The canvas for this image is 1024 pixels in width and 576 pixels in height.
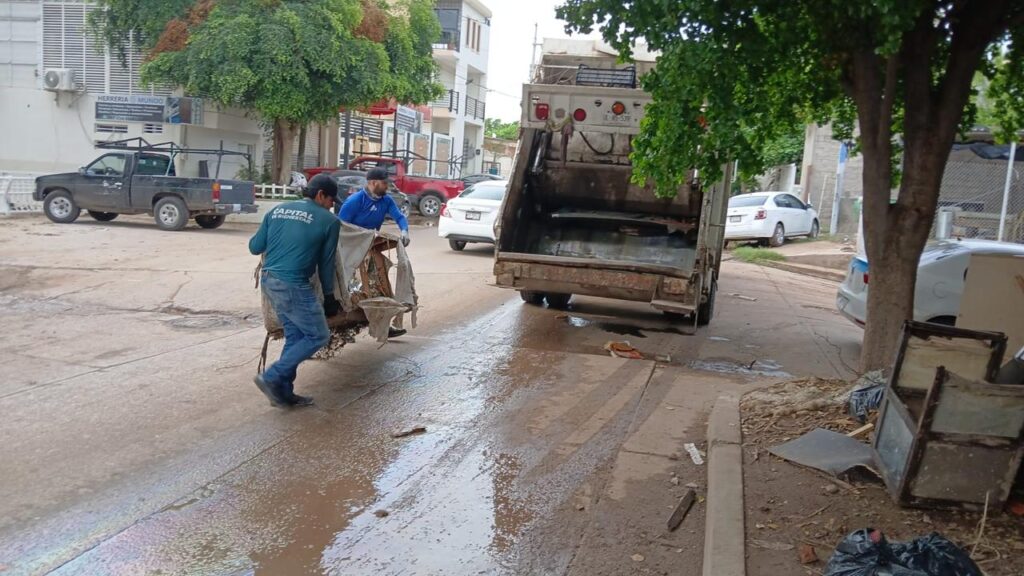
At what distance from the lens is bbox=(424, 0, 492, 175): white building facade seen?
42844mm

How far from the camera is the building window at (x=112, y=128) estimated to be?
2580 centimetres

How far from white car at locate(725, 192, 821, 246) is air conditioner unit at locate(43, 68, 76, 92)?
64.6 ft

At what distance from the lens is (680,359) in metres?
8.48

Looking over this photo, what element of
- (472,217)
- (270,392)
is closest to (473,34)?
(472,217)

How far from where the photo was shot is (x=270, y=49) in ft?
69.6

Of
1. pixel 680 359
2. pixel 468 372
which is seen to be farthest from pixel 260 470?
pixel 680 359

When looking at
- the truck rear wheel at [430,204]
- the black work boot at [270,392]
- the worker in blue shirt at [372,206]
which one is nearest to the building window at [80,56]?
the truck rear wheel at [430,204]

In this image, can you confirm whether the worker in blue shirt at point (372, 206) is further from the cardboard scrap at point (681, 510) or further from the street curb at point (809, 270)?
the street curb at point (809, 270)

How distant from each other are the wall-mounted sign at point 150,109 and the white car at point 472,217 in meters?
12.0

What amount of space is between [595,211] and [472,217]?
5.99 meters

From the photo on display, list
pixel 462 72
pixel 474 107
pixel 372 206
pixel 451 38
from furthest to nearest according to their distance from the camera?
pixel 474 107
pixel 462 72
pixel 451 38
pixel 372 206

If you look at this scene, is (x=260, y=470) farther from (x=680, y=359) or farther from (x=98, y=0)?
(x=98, y=0)

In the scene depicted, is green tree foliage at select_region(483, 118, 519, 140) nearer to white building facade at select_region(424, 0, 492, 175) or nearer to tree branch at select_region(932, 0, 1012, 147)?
white building facade at select_region(424, 0, 492, 175)

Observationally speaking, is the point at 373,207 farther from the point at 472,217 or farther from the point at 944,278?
the point at 472,217
